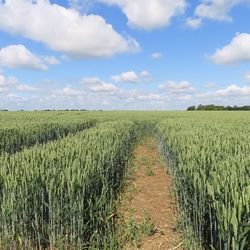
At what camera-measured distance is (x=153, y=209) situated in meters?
7.14

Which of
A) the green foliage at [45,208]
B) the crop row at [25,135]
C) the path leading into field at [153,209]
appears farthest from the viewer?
the crop row at [25,135]

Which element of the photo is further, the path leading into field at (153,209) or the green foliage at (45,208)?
the path leading into field at (153,209)

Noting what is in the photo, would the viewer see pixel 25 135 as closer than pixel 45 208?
No

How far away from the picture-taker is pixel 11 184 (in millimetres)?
4516

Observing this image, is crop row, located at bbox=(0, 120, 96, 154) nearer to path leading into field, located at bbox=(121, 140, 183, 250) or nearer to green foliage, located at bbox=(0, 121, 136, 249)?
path leading into field, located at bbox=(121, 140, 183, 250)

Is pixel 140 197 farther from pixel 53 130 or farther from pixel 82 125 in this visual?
pixel 82 125

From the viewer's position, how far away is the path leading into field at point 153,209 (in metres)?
5.45

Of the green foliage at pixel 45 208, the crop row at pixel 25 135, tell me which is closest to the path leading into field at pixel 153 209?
the green foliage at pixel 45 208

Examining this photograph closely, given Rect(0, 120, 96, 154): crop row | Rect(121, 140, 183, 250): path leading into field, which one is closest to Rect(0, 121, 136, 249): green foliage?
Rect(121, 140, 183, 250): path leading into field

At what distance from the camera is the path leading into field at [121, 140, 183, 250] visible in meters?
5.45

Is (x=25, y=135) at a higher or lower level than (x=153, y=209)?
higher

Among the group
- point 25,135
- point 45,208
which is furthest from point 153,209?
point 25,135

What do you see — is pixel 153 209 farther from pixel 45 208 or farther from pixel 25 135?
pixel 25 135

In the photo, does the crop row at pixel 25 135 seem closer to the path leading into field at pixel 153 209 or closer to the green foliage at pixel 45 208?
the path leading into field at pixel 153 209
